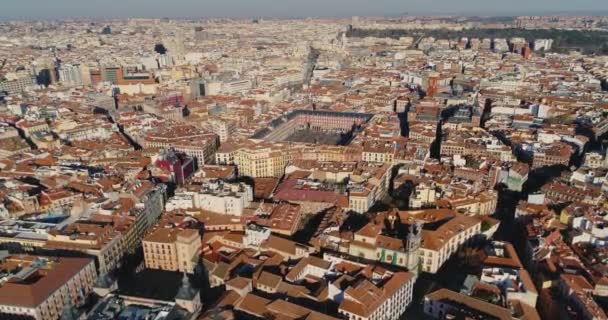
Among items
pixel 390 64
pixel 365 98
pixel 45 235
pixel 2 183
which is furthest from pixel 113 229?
pixel 390 64

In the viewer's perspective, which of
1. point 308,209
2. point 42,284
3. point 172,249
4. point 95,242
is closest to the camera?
point 42,284

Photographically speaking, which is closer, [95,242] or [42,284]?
[42,284]

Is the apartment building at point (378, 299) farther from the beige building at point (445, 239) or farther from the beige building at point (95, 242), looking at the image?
the beige building at point (95, 242)

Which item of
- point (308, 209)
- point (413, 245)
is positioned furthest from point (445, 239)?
point (308, 209)

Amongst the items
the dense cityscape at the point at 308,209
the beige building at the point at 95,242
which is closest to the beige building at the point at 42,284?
the dense cityscape at the point at 308,209

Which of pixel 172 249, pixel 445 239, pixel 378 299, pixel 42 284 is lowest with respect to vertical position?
pixel 172 249

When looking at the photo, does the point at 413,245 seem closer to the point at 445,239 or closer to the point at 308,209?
the point at 445,239

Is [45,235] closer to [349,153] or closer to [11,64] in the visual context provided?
[349,153]

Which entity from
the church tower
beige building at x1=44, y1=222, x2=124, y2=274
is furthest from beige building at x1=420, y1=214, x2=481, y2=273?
beige building at x1=44, y1=222, x2=124, y2=274

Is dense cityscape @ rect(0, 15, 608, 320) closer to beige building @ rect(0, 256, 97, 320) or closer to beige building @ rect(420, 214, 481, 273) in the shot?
beige building @ rect(0, 256, 97, 320)

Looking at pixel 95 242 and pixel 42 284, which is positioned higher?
pixel 95 242
